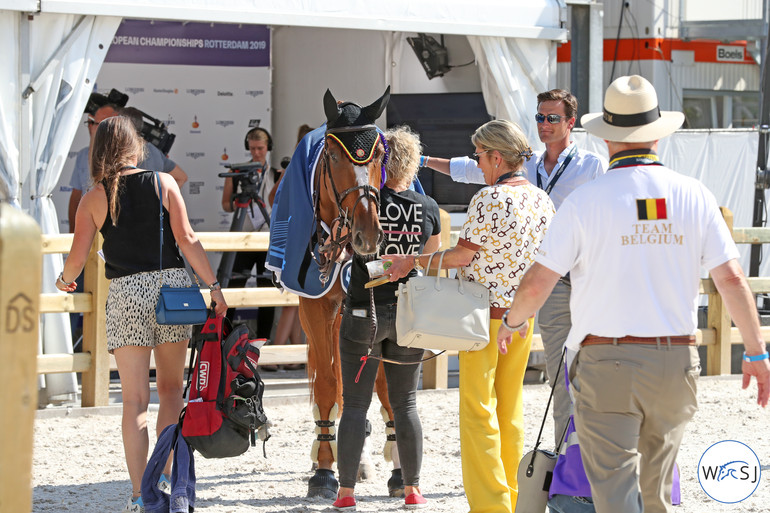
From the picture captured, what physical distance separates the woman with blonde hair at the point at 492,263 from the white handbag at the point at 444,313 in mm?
103

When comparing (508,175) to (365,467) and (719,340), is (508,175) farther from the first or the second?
(719,340)

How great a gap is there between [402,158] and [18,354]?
323cm

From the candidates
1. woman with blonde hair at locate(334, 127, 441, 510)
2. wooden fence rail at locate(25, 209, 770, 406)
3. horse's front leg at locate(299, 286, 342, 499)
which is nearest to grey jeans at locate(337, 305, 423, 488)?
woman with blonde hair at locate(334, 127, 441, 510)

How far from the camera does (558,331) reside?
4.89 m

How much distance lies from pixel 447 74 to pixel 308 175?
204 inches

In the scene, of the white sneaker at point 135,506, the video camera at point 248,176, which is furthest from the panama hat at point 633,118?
the video camera at point 248,176

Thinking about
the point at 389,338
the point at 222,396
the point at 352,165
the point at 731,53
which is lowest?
the point at 222,396

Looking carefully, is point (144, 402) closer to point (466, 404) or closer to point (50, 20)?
point (466, 404)

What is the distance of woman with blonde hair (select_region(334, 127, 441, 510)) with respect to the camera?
4.60m

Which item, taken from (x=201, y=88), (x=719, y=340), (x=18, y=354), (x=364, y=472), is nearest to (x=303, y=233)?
(x=364, y=472)

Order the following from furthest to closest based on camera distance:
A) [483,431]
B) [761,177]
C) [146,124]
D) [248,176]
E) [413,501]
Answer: [761,177] → [146,124] → [248,176] → [413,501] → [483,431]

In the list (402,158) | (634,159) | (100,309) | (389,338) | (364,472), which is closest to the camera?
(634,159)

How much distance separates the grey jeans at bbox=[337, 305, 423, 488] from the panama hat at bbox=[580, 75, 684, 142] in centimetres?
154

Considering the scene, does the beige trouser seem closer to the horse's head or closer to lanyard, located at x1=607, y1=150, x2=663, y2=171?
lanyard, located at x1=607, y1=150, x2=663, y2=171
